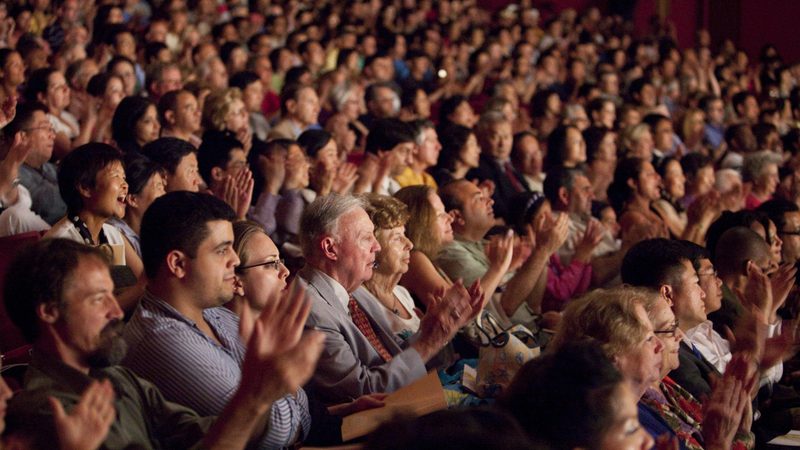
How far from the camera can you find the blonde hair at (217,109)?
184 inches

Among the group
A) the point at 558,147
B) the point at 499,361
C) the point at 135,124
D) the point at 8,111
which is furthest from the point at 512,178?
the point at 499,361

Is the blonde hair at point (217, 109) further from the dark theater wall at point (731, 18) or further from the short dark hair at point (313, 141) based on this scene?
the dark theater wall at point (731, 18)

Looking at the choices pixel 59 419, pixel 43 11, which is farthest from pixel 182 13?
pixel 59 419

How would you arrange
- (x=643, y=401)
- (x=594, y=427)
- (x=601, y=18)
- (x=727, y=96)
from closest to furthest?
(x=594, y=427) < (x=643, y=401) < (x=727, y=96) < (x=601, y=18)

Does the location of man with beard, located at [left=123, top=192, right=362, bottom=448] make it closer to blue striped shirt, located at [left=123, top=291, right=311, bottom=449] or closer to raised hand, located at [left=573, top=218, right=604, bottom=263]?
blue striped shirt, located at [left=123, top=291, right=311, bottom=449]

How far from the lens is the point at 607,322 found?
224cm

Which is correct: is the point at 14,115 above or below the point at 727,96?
above

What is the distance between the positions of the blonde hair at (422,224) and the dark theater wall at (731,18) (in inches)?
362

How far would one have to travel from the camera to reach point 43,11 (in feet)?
22.7

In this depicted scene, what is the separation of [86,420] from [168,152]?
7.19 feet

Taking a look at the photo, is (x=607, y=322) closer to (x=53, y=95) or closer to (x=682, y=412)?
(x=682, y=412)

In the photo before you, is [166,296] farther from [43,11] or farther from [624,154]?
[43,11]

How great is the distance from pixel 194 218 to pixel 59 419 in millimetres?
750

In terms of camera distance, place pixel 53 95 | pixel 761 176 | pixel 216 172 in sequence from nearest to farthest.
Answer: pixel 216 172 → pixel 53 95 → pixel 761 176
